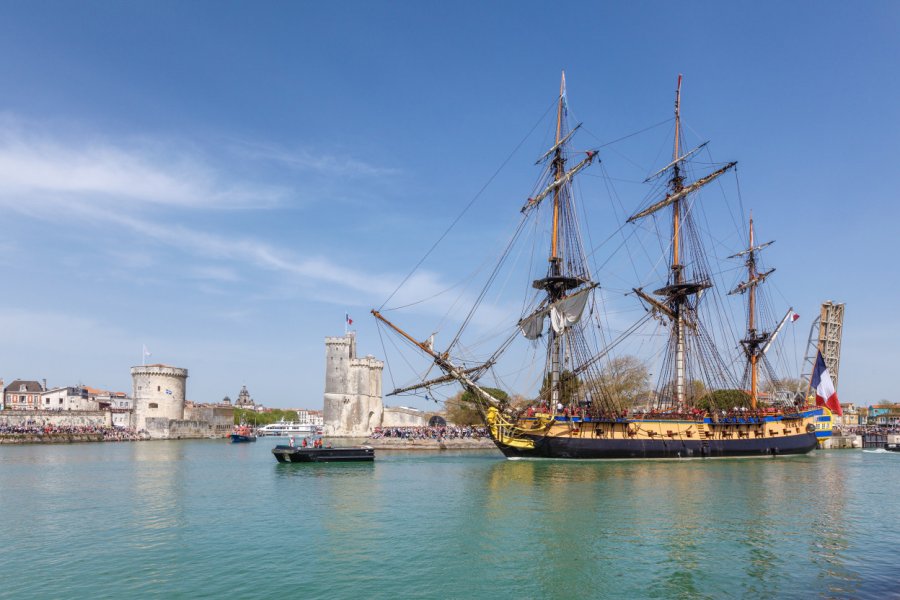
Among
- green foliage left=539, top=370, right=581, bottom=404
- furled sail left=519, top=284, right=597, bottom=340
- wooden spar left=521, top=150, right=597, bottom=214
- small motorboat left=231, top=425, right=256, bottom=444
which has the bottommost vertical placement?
small motorboat left=231, top=425, right=256, bottom=444

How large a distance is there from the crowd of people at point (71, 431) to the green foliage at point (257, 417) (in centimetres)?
5104

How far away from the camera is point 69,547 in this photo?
18.2 m

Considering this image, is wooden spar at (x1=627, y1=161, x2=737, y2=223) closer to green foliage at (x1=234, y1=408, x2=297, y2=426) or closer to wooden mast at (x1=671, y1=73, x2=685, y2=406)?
wooden mast at (x1=671, y1=73, x2=685, y2=406)

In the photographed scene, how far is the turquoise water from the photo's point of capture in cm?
1465

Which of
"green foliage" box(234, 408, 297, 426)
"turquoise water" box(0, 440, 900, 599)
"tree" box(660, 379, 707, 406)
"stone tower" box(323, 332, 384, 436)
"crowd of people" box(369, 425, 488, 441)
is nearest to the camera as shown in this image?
"turquoise water" box(0, 440, 900, 599)

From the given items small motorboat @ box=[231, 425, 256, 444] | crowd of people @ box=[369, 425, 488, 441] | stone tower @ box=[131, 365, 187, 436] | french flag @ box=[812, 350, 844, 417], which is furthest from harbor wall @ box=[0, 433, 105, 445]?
french flag @ box=[812, 350, 844, 417]

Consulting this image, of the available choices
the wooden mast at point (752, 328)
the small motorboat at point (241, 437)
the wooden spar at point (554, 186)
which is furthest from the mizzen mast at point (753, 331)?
the small motorboat at point (241, 437)

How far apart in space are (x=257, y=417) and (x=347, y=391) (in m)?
81.2

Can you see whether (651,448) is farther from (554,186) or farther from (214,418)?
(214,418)

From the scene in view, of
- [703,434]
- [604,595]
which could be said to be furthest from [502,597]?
[703,434]

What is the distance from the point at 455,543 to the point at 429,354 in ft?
88.6

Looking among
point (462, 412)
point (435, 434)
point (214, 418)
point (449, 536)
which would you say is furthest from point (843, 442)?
point (214, 418)

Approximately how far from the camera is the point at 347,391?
83.6 metres

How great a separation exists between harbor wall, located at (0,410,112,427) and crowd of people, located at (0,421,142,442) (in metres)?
1.43
